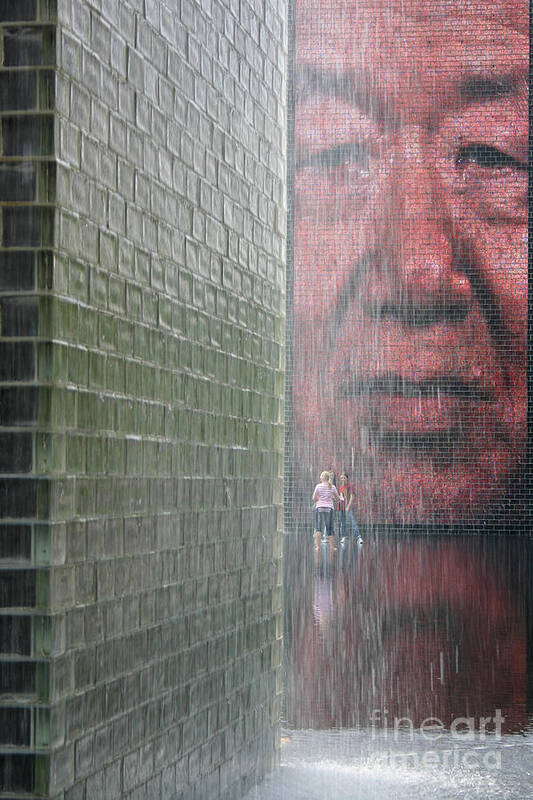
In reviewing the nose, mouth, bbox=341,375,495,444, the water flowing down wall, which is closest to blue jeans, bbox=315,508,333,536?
mouth, bbox=341,375,495,444

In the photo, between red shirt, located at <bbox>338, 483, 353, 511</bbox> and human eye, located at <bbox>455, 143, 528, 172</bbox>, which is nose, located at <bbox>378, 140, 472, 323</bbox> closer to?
human eye, located at <bbox>455, 143, 528, 172</bbox>

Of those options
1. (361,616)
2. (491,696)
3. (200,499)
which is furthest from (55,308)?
Answer: (361,616)

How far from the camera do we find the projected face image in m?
29.4

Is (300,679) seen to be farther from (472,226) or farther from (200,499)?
(472,226)

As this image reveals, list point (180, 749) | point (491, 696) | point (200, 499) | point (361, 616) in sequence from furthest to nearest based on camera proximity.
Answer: point (361, 616)
point (491, 696)
point (200, 499)
point (180, 749)

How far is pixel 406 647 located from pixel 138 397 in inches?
288

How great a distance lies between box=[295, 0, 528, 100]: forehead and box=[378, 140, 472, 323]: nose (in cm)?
190

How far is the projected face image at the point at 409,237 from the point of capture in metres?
29.4

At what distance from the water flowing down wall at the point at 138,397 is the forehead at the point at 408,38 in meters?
24.1

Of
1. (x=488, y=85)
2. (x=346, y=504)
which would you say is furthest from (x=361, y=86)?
(x=346, y=504)

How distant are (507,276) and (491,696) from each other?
21.4m

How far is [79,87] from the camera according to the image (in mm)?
4074

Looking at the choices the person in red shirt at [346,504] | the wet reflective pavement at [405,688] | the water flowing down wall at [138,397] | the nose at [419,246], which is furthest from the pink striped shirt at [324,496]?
the water flowing down wall at [138,397]

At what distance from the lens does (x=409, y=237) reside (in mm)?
29844
